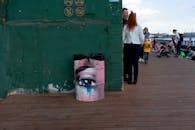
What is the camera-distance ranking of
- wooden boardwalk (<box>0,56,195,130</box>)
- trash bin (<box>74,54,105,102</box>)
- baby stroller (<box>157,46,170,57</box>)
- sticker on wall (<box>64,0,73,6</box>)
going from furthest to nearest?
1. baby stroller (<box>157,46,170,57</box>)
2. sticker on wall (<box>64,0,73,6</box>)
3. trash bin (<box>74,54,105,102</box>)
4. wooden boardwalk (<box>0,56,195,130</box>)

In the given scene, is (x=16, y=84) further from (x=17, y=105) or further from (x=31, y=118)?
(x=31, y=118)

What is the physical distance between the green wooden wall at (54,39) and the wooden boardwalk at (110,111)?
1.48 feet

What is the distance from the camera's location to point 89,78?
922 cm

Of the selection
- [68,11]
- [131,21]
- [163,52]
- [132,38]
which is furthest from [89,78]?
[163,52]

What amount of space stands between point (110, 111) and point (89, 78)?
1.10 metres

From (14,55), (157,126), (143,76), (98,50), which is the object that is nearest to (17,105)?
(14,55)

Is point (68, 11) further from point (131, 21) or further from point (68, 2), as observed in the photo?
point (131, 21)

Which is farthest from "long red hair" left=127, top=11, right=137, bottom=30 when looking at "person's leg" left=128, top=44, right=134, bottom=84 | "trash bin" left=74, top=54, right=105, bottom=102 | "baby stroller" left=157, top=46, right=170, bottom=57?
"baby stroller" left=157, top=46, right=170, bottom=57

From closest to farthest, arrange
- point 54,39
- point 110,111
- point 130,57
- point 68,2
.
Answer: point 110,111
point 68,2
point 54,39
point 130,57

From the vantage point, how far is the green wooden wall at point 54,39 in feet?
32.8

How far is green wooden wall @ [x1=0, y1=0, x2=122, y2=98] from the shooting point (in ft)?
32.8

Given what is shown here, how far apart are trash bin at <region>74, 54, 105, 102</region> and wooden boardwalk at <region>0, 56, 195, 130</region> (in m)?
0.18

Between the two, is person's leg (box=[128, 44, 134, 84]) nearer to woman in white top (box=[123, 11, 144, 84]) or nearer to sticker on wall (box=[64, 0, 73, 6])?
woman in white top (box=[123, 11, 144, 84])

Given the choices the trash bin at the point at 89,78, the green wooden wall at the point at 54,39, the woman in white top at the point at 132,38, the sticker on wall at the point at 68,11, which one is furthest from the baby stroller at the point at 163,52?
the trash bin at the point at 89,78
